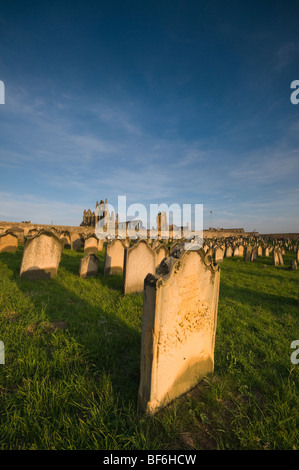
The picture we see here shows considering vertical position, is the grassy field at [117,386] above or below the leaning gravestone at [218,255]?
below

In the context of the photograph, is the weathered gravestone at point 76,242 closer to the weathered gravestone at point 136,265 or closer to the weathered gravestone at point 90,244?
the weathered gravestone at point 90,244

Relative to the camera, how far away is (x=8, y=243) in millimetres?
10023

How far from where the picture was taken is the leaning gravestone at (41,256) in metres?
5.62

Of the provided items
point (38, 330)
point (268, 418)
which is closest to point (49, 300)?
point (38, 330)

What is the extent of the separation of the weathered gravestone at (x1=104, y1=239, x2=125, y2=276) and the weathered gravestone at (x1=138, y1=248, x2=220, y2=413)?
484 cm

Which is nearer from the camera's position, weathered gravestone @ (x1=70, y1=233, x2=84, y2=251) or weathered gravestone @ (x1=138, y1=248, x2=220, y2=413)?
weathered gravestone @ (x1=138, y1=248, x2=220, y2=413)

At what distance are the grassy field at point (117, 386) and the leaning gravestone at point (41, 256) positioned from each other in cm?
152

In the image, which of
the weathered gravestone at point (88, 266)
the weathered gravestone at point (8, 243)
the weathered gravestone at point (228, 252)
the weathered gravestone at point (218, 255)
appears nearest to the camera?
the weathered gravestone at point (88, 266)

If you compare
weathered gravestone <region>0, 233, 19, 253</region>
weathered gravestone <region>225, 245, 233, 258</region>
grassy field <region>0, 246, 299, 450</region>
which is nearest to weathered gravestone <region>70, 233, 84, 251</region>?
weathered gravestone <region>0, 233, 19, 253</region>

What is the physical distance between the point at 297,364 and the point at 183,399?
5.98 ft

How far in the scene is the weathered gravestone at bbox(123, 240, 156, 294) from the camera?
5281mm

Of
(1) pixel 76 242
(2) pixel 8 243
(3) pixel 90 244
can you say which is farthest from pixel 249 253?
(2) pixel 8 243

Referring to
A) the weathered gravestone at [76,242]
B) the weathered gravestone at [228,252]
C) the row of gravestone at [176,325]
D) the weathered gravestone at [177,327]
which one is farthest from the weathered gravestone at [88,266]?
the weathered gravestone at [228,252]

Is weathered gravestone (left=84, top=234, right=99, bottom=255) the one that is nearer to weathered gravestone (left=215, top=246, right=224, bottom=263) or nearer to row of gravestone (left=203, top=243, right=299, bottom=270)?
row of gravestone (left=203, top=243, right=299, bottom=270)
